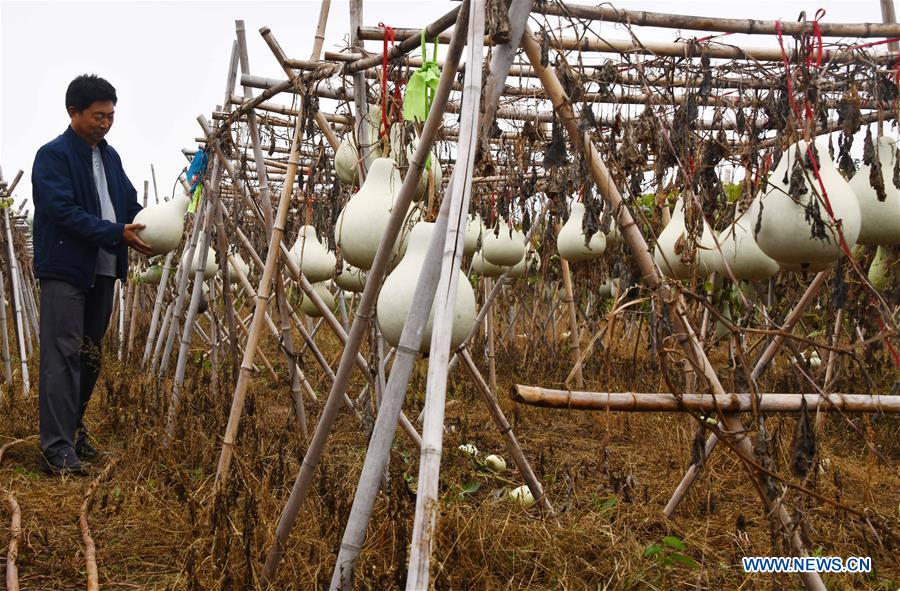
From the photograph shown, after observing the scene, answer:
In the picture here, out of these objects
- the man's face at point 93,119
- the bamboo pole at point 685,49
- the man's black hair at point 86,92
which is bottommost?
the man's face at point 93,119

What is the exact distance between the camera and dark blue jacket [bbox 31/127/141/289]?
360cm

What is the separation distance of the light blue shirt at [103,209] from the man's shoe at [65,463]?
0.89m

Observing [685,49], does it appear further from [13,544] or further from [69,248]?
[13,544]

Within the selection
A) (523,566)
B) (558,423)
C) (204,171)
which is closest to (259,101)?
(204,171)

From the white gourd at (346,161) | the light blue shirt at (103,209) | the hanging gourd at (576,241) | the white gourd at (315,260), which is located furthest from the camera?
the white gourd at (315,260)

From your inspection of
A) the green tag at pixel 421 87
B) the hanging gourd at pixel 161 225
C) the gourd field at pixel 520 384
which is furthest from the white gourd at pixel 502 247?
the green tag at pixel 421 87

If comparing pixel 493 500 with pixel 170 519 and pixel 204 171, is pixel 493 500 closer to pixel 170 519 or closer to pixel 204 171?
pixel 170 519

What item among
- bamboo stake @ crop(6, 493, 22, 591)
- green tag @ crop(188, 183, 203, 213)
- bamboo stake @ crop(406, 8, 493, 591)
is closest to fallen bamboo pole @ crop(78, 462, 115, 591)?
bamboo stake @ crop(6, 493, 22, 591)

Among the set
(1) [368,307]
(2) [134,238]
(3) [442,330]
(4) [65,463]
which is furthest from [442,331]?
(4) [65,463]

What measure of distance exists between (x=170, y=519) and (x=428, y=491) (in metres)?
2.19

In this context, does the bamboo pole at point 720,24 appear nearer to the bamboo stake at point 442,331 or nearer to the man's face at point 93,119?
the bamboo stake at point 442,331

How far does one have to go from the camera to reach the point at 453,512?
9.21ft

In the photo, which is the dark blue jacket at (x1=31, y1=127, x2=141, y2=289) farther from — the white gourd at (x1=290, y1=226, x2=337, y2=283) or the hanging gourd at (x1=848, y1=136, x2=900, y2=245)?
the hanging gourd at (x1=848, y1=136, x2=900, y2=245)

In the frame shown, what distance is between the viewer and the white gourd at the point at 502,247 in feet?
15.3
